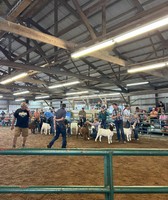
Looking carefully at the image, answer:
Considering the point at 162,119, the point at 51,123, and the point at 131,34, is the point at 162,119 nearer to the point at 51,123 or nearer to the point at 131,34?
the point at 131,34

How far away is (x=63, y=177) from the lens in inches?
159

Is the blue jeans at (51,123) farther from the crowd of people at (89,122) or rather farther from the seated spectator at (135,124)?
the seated spectator at (135,124)

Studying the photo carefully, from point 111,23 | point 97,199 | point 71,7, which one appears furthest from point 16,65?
point 97,199

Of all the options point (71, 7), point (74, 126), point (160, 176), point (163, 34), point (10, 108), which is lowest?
point (160, 176)

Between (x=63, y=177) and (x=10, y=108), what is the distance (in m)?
28.7

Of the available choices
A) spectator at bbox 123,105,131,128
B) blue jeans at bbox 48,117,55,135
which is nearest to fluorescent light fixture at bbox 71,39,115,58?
spectator at bbox 123,105,131,128

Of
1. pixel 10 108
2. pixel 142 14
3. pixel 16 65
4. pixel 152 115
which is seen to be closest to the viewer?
pixel 142 14

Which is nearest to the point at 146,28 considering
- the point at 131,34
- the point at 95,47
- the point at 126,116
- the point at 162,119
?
the point at 131,34

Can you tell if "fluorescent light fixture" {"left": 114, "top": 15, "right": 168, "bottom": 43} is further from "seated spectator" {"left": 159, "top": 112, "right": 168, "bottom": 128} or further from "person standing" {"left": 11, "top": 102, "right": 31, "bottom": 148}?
"seated spectator" {"left": 159, "top": 112, "right": 168, "bottom": 128}

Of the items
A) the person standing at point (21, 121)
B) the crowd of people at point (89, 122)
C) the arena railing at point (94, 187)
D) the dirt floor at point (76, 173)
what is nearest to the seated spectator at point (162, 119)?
the crowd of people at point (89, 122)

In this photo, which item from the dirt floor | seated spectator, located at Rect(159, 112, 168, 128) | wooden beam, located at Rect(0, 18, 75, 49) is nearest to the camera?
the dirt floor

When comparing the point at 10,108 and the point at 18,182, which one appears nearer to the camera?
the point at 18,182

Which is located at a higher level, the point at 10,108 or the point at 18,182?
the point at 10,108

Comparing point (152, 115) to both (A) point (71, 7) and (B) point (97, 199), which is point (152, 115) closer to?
(A) point (71, 7)
